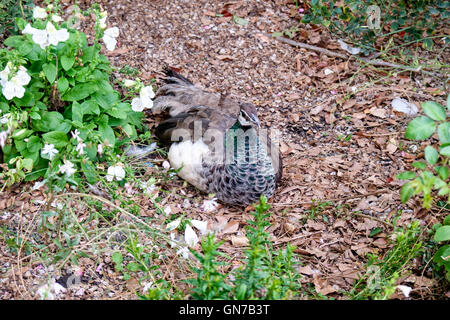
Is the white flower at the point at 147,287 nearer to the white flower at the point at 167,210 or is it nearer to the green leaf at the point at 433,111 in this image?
the white flower at the point at 167,210

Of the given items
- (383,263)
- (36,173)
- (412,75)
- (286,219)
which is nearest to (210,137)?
(286,219)

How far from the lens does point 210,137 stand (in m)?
3.65

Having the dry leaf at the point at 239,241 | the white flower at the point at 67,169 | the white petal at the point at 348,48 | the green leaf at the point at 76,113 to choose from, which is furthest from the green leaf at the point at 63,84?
the white petal at the point at 348,48

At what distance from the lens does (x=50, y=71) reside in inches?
122

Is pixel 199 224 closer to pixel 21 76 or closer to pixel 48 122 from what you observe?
pixel 48 122

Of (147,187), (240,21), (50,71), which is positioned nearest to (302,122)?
(240,21)

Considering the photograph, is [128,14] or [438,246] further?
[128,14]

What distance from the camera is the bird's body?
3.46m

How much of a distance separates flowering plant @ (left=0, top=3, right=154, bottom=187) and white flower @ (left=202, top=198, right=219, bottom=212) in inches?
27.2

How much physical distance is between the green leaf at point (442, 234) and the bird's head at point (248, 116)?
137cm

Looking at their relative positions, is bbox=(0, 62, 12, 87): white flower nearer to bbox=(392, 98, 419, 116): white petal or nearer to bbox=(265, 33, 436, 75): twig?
bbox=(265, 33, 436, 75): twig

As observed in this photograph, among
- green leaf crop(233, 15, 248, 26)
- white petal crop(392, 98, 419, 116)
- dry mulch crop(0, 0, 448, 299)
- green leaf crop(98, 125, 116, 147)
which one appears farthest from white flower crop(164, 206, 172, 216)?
green leaf crop(233, 15, 248, 26)

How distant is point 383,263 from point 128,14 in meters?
3.07
